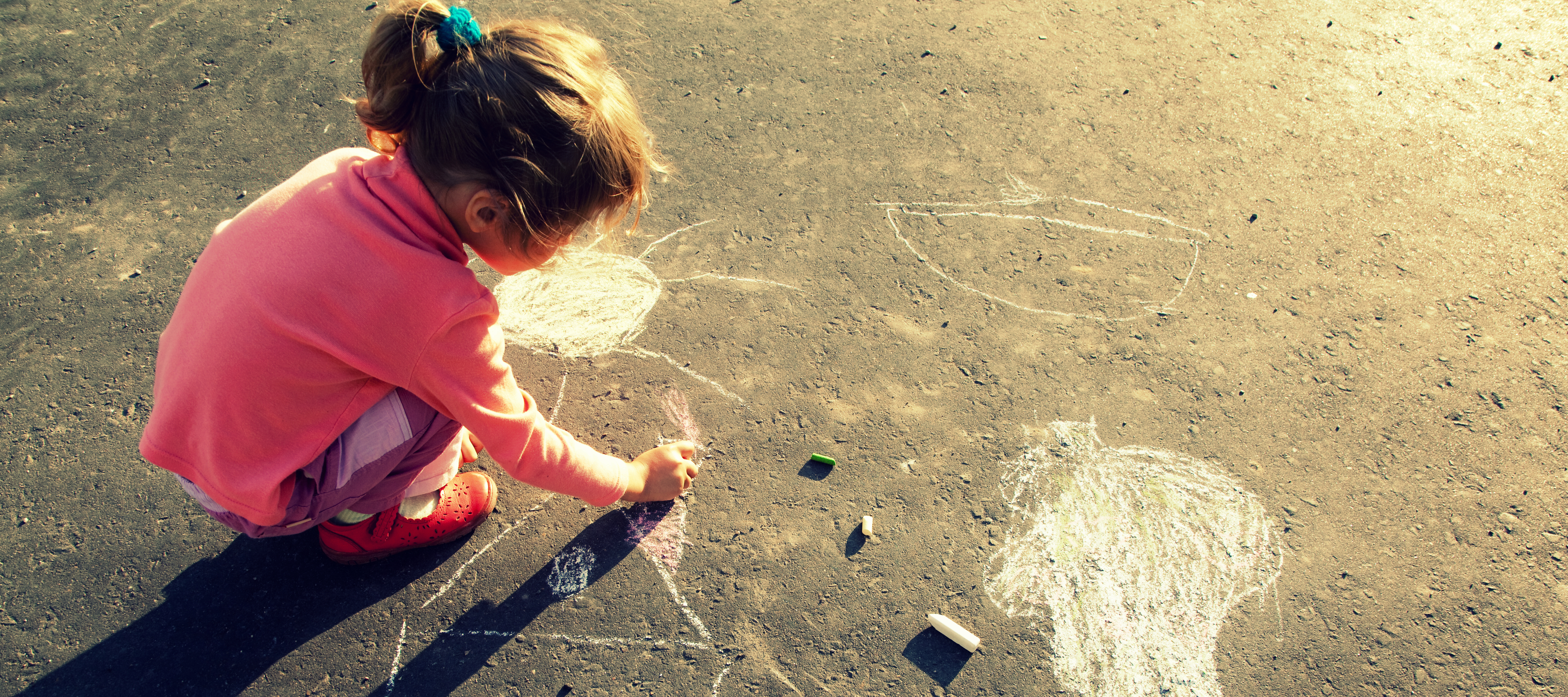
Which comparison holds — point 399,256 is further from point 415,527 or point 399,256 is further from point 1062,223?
point 1062,223

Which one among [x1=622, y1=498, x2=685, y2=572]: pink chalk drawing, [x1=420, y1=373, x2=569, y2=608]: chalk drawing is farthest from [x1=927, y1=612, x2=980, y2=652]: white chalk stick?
[x1=420, y1=373, x2=569, y2=608]: chalk drawing

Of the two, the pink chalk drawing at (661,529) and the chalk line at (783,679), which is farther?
the pink chalk drawing at (661,529)

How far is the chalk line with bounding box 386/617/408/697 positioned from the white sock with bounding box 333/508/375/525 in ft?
0.81

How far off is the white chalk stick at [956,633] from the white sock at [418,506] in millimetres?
1193

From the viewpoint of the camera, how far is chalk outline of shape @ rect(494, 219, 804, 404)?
7.57ft

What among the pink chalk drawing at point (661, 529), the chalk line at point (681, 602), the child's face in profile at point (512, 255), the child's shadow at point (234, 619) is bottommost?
the child's shadow at point (234, 619)

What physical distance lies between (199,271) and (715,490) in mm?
1187

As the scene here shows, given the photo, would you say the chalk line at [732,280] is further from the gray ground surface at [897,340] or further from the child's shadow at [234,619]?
the child's shadow at [234,619]

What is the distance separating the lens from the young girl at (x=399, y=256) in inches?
50.2

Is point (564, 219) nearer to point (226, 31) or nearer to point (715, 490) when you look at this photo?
point (715, 490)

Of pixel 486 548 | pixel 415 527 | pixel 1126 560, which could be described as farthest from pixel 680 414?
pixel 1126 560

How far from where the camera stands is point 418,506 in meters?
1.85

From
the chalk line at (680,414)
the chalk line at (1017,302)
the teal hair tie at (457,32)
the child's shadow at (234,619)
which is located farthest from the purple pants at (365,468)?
the chalk line at (1017,302)

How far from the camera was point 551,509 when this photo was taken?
2.01m
